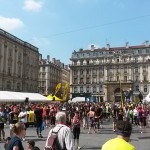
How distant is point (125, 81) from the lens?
9662 cm

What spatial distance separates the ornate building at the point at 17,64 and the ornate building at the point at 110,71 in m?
26.5

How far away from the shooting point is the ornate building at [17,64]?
60000mm

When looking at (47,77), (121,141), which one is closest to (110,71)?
(47,77)

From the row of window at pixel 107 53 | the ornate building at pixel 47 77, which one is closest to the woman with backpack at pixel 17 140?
the row of window at pixel 107 53

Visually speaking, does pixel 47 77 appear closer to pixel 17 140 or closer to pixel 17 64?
pixel 17 64

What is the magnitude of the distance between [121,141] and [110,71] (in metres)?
97.3

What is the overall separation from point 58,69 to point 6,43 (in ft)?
215

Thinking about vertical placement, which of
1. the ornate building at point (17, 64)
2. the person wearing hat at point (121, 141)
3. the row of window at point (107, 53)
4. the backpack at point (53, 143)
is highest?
the row of window at point (107, 53)

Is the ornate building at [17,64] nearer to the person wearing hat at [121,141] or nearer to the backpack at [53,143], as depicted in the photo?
the backpack at [53,143]

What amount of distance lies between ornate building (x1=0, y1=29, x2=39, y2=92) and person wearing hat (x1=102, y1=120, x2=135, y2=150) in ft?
188

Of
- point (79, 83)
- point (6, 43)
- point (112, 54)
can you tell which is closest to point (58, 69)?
point (79, 83)

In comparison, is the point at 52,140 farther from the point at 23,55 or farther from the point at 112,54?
the point at 112,54

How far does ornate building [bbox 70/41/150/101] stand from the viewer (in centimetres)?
9512

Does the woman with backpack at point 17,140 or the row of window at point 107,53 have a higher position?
the row of window at point 107,53
